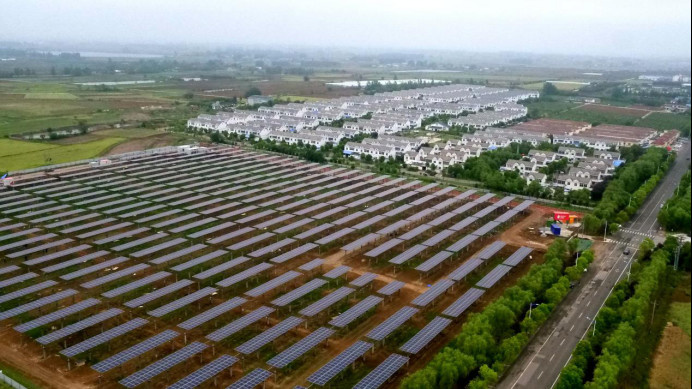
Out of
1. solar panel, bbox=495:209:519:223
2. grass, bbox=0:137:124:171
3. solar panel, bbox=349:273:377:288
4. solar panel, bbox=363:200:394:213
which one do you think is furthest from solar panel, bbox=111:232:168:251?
grass, bbox=0:137:124:171

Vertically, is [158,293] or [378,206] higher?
[378,206]

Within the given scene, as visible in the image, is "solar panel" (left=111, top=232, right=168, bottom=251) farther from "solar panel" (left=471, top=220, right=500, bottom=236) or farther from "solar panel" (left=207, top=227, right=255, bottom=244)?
"solar panel" (left=471, top=220, right=500, bottom=236)

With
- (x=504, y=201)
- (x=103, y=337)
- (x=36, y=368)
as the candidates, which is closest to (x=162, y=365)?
(x=103, y=337)

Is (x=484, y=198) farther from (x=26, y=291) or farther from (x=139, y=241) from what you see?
(x=26, y=291)

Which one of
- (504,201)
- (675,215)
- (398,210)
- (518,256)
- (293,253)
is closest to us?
(293,253)

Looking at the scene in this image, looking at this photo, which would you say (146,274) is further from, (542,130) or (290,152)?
(542,130)

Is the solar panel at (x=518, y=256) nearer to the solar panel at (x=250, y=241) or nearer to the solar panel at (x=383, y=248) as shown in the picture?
the solar panel at (x=383, y=248)

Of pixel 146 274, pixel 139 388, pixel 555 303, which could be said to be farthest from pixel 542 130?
pixel 139 388
